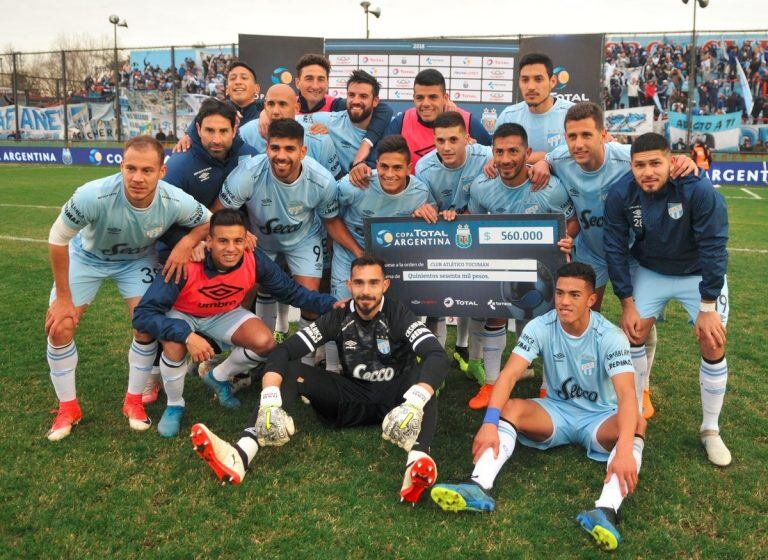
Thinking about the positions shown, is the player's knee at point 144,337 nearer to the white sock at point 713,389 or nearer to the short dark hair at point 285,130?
the short dark hair at point 285,130

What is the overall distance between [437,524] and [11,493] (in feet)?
7.20

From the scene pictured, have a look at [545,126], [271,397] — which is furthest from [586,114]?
[271,397]

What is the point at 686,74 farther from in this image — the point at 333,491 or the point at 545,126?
the point at 333,491

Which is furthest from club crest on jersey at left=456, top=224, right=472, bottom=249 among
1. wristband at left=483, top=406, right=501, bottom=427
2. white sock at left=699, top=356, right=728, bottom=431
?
white sock at left=699, top=356, right=728, bottom=431

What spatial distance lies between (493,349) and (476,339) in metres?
0.31

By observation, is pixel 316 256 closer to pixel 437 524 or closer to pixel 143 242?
pixel 143 242

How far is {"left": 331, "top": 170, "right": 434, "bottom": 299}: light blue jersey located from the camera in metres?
4.79

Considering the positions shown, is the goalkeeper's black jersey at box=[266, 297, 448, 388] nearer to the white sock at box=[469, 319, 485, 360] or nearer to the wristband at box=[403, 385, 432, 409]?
the wristband at box=[403, 385, 432, 409]

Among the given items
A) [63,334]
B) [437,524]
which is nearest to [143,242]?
[63,334]

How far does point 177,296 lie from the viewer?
13.7ft

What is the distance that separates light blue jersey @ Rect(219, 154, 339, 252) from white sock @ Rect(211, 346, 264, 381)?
3.35ft

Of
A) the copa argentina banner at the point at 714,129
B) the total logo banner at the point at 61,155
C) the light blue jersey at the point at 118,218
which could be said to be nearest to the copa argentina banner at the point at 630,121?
the copa argentina banner at the point at 714,129

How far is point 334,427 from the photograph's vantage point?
4133 millimetres

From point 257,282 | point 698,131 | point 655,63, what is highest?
point 655,63
